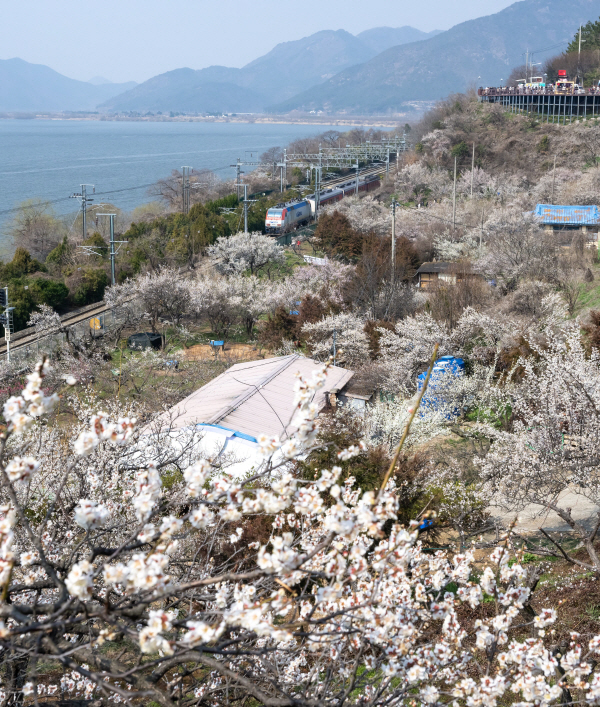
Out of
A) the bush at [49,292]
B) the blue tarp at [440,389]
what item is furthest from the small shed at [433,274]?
the bush at [49,292]

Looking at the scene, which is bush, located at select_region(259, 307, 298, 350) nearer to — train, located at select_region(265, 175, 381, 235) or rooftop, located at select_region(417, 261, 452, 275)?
rooftop, located at select_region(417, 261, 452, 275)

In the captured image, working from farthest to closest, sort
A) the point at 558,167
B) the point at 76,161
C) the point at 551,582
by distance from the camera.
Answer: the point at 76,161 → the point at 558,167 → the point at 551,582

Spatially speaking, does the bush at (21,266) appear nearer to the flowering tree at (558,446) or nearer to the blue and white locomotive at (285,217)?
the blue and white locomotive at (285,217)

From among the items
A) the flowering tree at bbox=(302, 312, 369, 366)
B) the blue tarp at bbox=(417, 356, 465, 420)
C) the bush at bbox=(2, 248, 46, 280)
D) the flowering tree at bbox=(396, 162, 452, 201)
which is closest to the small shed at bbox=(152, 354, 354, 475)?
the blue tarp at bbox=(417, 356, 465, 420)

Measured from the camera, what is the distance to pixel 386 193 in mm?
61406

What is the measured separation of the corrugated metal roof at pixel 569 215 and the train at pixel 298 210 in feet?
54.4

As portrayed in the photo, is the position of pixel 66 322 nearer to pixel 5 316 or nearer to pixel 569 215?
pixel 5 316

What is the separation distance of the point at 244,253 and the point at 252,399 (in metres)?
22.5

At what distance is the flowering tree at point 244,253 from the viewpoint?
1455 inches

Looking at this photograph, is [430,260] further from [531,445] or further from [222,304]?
[531,445]

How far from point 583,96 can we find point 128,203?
1882 inches

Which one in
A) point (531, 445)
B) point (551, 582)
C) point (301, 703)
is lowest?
point (551, 582)

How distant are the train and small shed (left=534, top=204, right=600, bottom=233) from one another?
1655cm

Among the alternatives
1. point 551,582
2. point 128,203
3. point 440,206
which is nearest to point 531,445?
point 551,582
